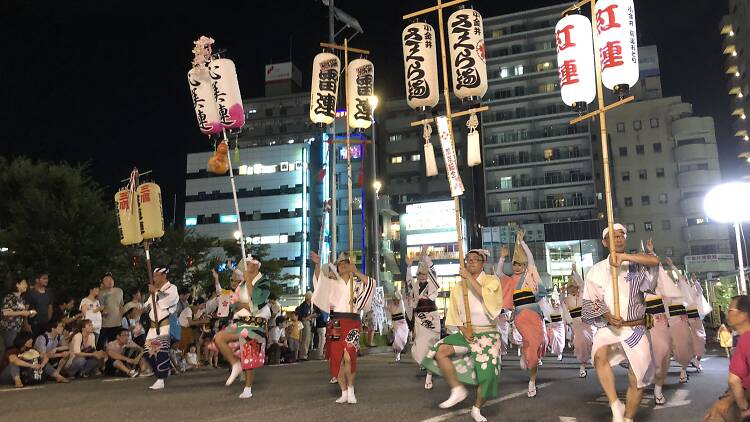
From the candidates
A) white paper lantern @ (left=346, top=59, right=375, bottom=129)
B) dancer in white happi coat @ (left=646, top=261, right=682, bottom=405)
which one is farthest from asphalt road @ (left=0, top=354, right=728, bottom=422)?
white paper lantern @ (left=346, top=59, right=375, bottom=129)

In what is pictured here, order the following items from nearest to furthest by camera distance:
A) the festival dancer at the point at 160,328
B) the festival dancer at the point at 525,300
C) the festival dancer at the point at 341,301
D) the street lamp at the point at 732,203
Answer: the festival dancer at the point at 341,301
the festival dancer at the point at 525,300
the festival dancer at the point at 160,328
the street lamp at the point at 732,203

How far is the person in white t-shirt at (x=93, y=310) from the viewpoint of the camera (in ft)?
39.4

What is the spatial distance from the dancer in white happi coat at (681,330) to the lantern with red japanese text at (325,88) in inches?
286

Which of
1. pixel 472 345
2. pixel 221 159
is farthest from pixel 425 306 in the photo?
pixel 221 159

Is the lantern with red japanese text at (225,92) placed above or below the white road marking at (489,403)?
above

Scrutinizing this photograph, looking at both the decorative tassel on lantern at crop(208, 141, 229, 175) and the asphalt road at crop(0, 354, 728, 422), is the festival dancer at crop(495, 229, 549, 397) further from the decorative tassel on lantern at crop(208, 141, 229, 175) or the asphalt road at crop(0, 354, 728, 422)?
the decorative tassel on lantern at crop(208, 141, 229, 175)

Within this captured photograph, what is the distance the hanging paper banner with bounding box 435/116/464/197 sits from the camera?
8.23 meters

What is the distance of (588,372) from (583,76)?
5.70m

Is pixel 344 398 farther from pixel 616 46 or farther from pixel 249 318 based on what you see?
pixel 616 46

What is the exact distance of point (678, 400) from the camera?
761 cm

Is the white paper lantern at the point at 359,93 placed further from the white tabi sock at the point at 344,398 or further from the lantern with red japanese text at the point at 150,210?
the white tabi sock at the point at 344,398

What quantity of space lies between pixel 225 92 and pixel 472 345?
7827 mm

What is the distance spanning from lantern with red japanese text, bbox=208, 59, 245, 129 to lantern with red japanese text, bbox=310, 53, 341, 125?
159 centimetres

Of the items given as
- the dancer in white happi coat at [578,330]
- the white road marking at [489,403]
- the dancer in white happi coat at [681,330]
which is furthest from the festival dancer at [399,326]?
the dancer in white happi coat at [681,330]
